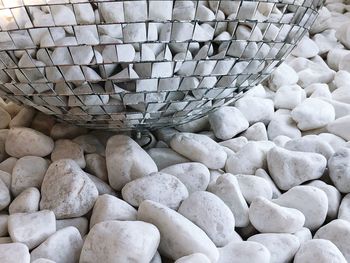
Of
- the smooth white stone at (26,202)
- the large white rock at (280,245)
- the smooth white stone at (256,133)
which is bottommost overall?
the smooth white stone at (26,202)

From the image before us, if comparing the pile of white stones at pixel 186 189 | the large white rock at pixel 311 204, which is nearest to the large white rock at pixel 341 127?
the pile of white stones at pixel 186 189

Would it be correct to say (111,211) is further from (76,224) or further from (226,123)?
(226,123)

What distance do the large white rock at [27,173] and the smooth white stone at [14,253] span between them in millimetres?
78

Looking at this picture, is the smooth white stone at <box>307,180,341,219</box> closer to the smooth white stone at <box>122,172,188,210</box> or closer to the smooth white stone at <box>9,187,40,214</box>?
the smooth white stone at <box>122,172,188,210</box>

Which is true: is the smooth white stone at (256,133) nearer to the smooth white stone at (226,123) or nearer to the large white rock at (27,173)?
the smooth white stone at (226,123)

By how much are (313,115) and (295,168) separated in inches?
4.0

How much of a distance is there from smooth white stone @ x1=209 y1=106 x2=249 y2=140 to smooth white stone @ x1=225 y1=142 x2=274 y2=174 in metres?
0.04

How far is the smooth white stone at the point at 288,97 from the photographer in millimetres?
497

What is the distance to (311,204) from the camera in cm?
33

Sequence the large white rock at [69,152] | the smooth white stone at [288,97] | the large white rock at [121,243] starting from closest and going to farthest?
the large white rock at [121,243], the large white rock at [69,152], the smooth white stone at [288,97]

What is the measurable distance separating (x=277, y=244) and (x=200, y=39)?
0.47ft

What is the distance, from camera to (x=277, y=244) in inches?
11.8

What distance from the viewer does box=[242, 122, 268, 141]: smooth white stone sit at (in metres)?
0.44

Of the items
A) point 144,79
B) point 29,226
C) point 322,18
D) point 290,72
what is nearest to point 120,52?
point 144,79
